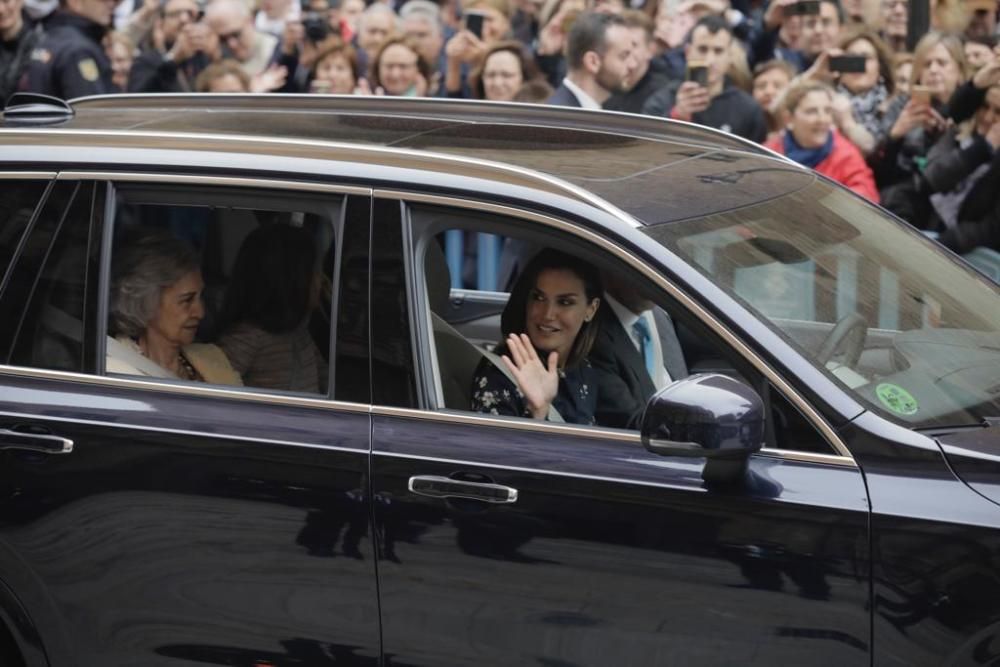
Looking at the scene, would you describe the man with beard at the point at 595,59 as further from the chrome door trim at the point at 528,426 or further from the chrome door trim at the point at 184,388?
the chrome door trim at the point at 528,426

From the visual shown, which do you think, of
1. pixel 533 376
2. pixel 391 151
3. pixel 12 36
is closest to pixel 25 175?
pixel 391 151

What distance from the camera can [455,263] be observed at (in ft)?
23.2

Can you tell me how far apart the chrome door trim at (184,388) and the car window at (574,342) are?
0.22 meters

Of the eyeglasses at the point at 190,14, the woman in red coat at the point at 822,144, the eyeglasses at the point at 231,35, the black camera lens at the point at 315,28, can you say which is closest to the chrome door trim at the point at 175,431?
the woman in red coat at the point at 822,144

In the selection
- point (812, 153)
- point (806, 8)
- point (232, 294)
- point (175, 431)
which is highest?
point (806, 8)

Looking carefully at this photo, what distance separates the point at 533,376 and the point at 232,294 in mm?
962

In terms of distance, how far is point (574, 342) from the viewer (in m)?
3.88

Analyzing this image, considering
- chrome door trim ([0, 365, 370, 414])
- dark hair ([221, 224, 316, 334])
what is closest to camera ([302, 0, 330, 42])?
dark hair ([221, 224, 316, 334])

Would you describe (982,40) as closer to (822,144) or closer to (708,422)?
(822,144)

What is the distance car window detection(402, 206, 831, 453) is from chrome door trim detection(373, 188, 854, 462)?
0.06 feet

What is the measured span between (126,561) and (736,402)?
4.65ft

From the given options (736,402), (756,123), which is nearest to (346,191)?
→ (736,402)

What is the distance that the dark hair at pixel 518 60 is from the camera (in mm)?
9008

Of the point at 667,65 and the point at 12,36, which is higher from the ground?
the point at 12,36
